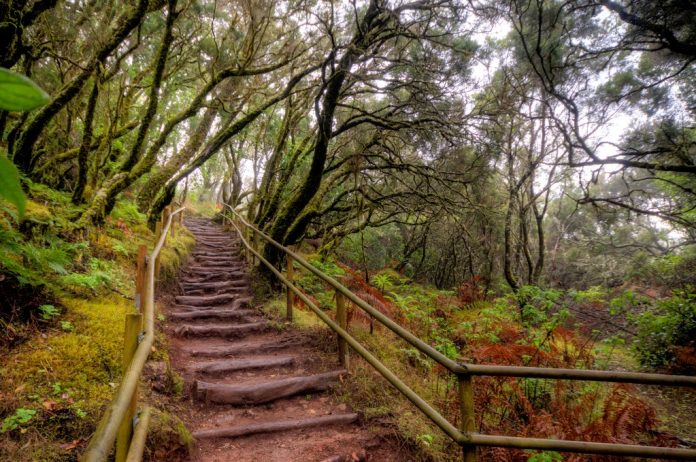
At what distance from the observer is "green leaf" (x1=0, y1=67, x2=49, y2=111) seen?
16.0 inches

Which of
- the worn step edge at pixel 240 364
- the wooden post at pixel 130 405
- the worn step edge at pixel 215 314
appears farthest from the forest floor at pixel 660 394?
the worn step edge at pixel 215 314

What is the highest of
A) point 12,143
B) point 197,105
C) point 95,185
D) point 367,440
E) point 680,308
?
point 197,105

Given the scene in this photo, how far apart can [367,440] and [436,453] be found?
64cm

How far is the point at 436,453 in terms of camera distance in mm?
3180

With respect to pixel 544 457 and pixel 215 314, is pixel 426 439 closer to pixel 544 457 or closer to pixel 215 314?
pixel 544 457

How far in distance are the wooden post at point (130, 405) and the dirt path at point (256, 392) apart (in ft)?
4.49

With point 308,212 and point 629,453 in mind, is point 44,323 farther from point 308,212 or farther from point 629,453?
point 629,453

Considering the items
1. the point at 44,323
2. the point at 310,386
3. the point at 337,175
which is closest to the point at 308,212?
the point at 337,175

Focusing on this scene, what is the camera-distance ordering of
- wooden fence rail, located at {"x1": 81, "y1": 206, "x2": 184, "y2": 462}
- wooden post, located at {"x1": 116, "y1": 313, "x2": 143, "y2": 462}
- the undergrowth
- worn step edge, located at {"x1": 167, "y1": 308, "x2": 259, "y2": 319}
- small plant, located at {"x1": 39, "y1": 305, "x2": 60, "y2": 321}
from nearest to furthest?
wooden fence rail, located at {"x1": 81, "y1": 206, "x2": 184, "y2": 462}
wooden post, located at {"x1": 116, "y1": 313, "x2": 143, "y2": 462}
the undergrowth
small plant, located at {"x1": 39, "y1": 305, "x2": 60, "y2": 321}
worn step edge, located at {"x1": 167, "y1": 308, "x2": 259, "y2": 319}

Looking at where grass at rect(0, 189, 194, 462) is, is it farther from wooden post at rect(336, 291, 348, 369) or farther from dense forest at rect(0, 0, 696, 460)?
wooden post at rect(336, 291, 348, 369)

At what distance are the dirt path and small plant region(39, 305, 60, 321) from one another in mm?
1410

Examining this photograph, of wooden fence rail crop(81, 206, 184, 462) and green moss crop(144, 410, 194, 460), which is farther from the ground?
wooden fence rail crop(81, 206, 184, 462)

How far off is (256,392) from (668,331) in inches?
320

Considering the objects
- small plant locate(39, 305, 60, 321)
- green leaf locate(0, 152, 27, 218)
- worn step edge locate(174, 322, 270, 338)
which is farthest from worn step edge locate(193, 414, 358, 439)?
green leaf locate(0, 152, 27, 218)
